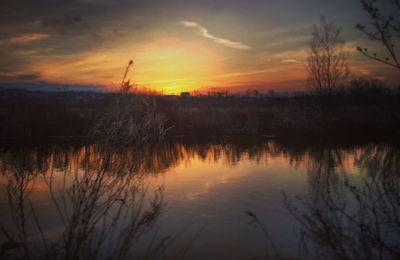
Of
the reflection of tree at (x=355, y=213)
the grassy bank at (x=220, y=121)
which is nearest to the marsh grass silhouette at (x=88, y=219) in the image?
the reflection of tree at (x=355, y=213)

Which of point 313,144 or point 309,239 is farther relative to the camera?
point 313,144

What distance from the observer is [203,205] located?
958cm

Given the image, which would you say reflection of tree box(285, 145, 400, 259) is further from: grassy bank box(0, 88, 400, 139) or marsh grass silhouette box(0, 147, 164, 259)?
grassy bank box(0, 88, 400, 139)

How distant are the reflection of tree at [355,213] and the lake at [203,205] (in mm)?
35

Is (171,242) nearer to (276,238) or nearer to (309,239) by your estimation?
(276,238)

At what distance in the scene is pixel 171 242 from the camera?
6.92m

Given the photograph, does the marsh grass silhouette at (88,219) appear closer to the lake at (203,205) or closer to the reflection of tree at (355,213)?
the lake at (203,205)

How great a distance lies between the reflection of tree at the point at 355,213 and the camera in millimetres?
5316

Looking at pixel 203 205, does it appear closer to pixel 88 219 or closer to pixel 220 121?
pixel 88 219

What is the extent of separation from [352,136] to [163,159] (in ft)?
54.4

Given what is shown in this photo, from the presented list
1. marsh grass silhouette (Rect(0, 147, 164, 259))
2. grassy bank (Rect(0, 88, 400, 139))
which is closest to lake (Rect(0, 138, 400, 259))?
marsh grass silhouette (Rect(0, 147, 164, 259))

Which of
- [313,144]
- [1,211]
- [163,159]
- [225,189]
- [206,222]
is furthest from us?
[313,144]

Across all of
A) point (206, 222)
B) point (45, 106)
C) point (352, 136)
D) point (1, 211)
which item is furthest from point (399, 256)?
point (45, 106)

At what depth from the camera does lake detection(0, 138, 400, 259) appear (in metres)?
4.95
